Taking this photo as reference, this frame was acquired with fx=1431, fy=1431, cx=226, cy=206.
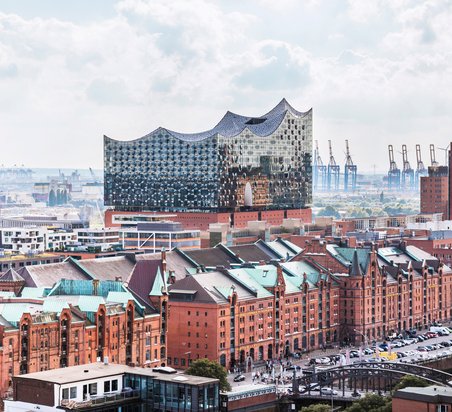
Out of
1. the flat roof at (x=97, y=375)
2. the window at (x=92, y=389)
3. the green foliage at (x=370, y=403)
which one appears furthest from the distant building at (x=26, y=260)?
the window at (x=92, y=389)

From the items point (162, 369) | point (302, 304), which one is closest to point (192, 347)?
point (302, 304)

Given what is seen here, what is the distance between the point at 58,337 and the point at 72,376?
24.2m

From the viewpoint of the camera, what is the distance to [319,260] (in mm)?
164750

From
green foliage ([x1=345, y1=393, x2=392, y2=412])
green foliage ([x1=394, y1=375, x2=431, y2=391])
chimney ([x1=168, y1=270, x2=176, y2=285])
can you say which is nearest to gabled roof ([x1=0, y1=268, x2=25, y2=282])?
chimney ([x1=168, y1=270, x2=176, y2=285])

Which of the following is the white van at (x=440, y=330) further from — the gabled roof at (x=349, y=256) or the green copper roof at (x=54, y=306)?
the green copper roof at (x=54, y=306)

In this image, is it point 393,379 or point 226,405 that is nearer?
point 226,405

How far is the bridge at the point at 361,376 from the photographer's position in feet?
368

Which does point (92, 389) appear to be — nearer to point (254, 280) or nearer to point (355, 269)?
point (254, 280)

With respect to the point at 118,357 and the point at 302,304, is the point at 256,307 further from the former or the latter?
the point at 118,357

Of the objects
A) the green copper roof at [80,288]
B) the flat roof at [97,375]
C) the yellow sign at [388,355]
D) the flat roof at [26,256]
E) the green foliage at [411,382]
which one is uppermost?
the flat roof at [26,256]

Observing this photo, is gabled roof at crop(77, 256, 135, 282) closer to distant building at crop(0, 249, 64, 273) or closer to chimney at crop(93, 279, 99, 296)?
chimney at crop(93, 279, 99, 296)

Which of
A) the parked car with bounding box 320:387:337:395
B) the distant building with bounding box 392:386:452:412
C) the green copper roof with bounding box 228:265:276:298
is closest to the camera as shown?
the distant building with bounding box 392:386:452:412

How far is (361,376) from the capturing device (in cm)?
11631

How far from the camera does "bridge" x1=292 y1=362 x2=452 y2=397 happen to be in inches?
4412
